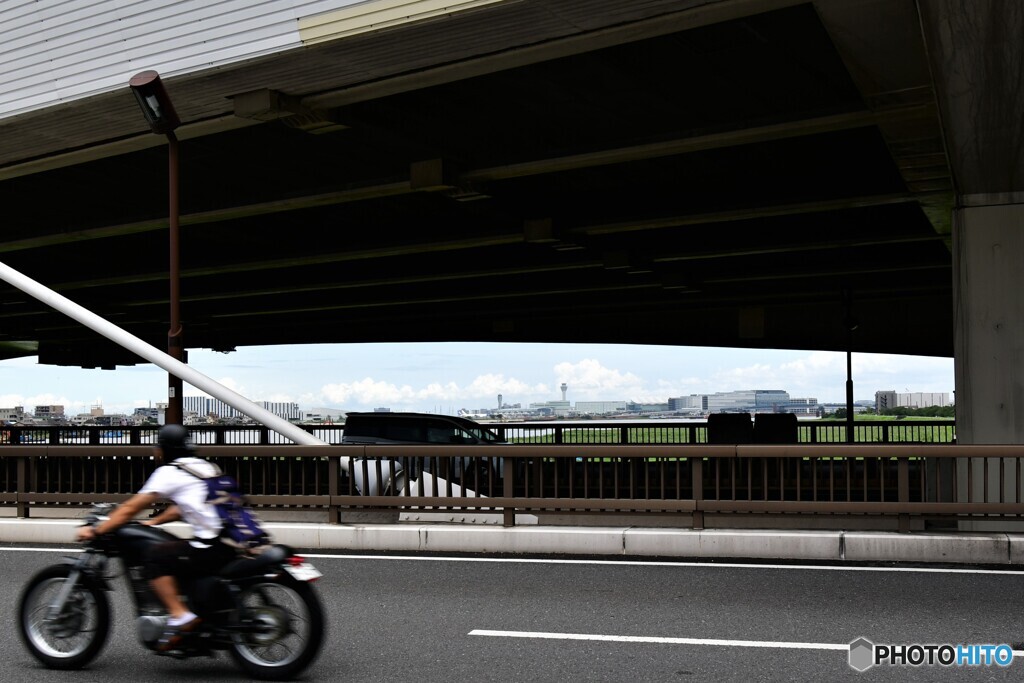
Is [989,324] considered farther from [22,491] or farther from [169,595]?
[22,491]

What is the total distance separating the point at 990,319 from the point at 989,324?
2.7 inches

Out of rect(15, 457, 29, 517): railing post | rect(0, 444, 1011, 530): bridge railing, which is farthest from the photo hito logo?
rect(15, 457, 29, 517): railing post

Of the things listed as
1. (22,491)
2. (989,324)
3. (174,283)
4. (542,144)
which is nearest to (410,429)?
(542,144)

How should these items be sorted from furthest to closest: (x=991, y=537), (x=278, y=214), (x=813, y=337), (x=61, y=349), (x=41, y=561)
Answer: (x=61, y=349) < (x=813, y=337) < (x=278, y=214) < (x=41, y=561) < (x=991, y=537)

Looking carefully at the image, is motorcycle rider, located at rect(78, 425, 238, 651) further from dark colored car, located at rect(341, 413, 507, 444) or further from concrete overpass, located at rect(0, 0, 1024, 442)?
dark colored car, located at rect(341, 413, 507, 444)

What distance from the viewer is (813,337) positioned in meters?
41.8

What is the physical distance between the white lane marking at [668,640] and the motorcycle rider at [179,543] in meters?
2.16

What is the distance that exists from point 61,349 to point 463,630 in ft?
174

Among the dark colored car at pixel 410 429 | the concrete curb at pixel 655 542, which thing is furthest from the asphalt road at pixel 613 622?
the dark colored car at pixel 410 429

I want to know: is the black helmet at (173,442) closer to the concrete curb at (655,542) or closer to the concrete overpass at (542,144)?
the concrete curb at (655,542)

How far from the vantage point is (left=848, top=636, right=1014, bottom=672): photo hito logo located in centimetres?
655

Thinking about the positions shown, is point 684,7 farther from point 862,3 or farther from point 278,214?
point 278,214

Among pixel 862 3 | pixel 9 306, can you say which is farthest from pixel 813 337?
pixel 862 3

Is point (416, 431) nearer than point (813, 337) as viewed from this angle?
Yes
